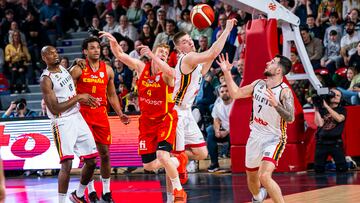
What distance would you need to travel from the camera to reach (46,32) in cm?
2211

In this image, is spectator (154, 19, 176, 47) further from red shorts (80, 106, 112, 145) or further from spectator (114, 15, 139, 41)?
red shorts (80, 106, 112, 145)

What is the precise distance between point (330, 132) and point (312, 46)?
10.6 ft

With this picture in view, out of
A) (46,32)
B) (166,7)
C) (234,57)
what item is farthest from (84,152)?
(46,32)

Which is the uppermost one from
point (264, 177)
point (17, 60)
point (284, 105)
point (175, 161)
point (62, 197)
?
point (17, 60)

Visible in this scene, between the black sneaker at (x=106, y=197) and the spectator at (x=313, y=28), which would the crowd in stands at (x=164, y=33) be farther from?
the black sneaker at (x=106, y=197)

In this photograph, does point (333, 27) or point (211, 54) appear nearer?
point (211, 54)

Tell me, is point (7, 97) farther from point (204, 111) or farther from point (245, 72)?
point (245, 72)

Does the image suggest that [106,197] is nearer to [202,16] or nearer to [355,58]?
[202,16]

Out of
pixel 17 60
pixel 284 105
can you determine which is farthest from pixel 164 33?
pixel 284 105

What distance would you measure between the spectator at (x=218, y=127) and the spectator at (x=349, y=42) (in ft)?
9.11

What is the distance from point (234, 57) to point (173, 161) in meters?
8.06

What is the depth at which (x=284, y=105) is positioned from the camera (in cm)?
940

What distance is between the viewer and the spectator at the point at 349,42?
16.8 metres

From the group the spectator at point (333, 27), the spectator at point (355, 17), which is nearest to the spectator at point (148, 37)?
the spectator at point (333, 27)
